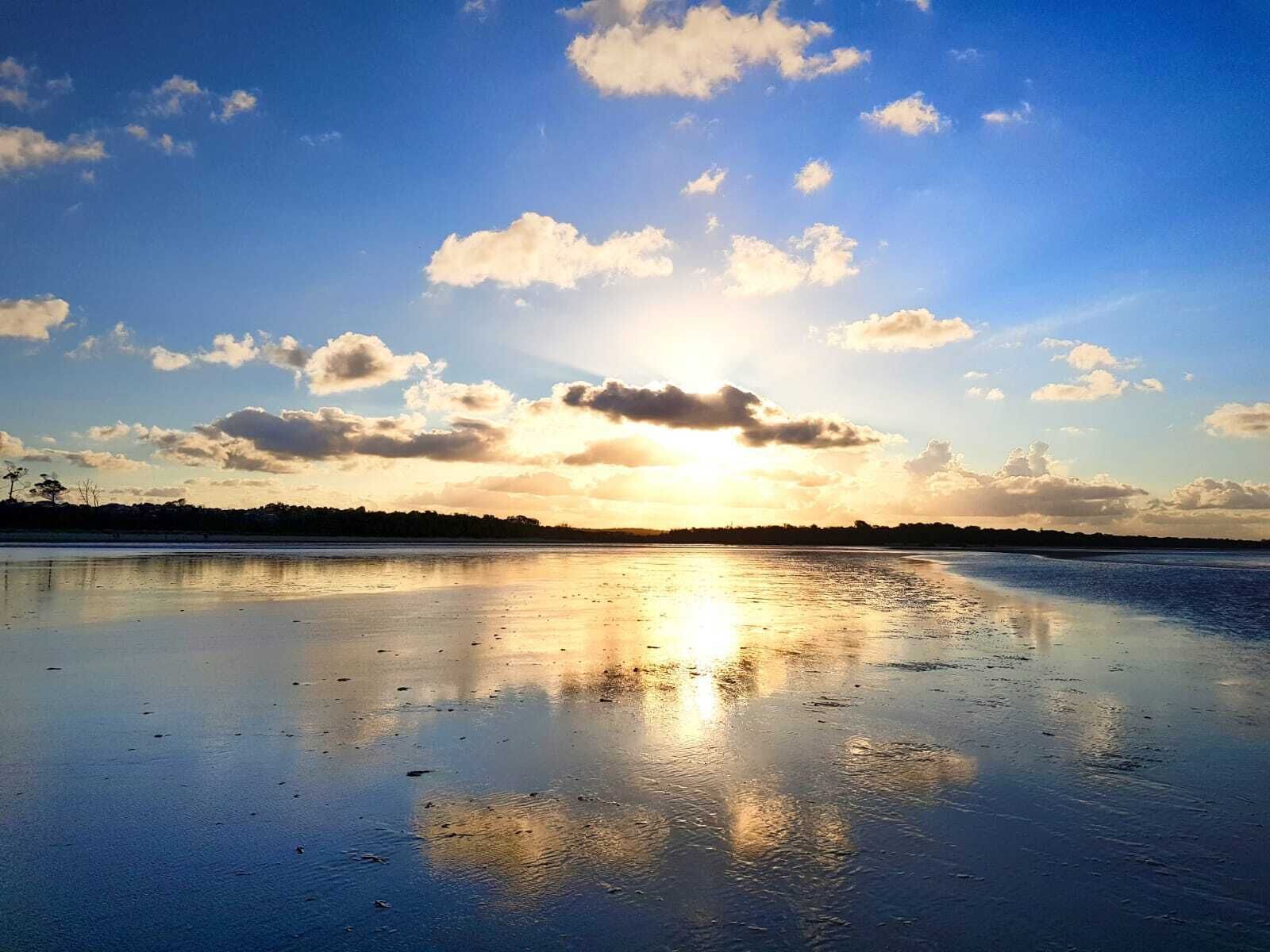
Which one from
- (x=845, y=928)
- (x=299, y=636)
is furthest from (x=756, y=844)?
(x=299, y=636)

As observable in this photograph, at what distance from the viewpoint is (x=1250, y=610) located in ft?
75.0

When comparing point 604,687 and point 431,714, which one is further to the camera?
point 604,687

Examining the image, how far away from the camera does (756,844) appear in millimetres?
5484

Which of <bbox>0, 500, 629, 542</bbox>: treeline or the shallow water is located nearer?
the shallow water

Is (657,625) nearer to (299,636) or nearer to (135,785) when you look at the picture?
(299,636)

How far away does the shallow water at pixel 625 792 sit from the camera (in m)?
4.46

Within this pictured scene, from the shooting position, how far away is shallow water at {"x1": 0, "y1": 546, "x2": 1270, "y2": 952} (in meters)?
4.46

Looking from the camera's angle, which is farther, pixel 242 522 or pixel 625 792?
pixel 242 522

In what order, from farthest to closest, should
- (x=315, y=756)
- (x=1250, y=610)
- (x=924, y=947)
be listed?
1. (x=1250, y=610)
2. (x=315, y=756)
3. (x=924, y=947)

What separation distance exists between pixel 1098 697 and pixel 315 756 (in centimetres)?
1000

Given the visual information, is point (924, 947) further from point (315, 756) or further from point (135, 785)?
point (135, 785)

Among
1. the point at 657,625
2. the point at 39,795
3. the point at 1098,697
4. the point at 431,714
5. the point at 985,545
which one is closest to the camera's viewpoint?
the point at 39,795

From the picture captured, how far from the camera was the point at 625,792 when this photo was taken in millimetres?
6590

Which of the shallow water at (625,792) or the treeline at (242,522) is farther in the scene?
the treeline at (242,522)
